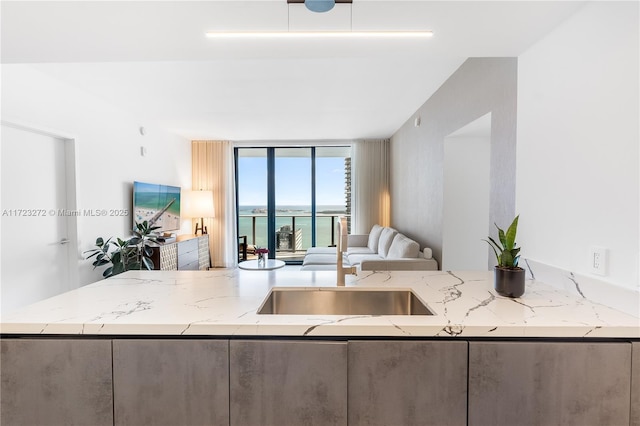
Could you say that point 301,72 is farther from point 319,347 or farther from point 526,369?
point 526,369

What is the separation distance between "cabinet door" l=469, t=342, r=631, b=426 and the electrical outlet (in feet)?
1.15

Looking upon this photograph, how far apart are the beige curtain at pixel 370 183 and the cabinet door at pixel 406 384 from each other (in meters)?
5.00

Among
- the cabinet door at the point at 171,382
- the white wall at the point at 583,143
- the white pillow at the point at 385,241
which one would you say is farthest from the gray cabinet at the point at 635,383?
the white pillow at the point at 385,241

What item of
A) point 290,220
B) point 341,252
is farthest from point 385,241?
point 341,252

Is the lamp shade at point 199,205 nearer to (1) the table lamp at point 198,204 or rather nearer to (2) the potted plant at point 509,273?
(1) the table lamp at point 198,204

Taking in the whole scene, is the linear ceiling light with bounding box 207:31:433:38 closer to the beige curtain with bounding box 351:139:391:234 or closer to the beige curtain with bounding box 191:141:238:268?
the beige curtain with bounding box 351:139:391:234

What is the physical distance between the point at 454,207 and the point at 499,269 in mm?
1875

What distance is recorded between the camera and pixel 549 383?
3.20 feet

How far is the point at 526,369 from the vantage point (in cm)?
97

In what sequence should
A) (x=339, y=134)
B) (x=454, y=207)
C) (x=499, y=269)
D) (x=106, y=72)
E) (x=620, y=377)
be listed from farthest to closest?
(x=339, y=134) → (x=454, y=207) → (x=106, y=72) → (x=499, y=269) → (x=620, y=377)

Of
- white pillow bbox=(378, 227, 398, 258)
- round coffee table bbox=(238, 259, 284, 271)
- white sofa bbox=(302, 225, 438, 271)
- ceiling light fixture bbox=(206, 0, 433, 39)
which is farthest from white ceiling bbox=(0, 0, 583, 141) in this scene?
round coffee table bbox=(238, 259, 284, 271)

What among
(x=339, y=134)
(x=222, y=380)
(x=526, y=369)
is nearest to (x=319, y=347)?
(x=222, y=380)

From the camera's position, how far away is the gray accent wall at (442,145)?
196 cm

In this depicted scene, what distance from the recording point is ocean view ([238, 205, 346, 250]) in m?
6.25
